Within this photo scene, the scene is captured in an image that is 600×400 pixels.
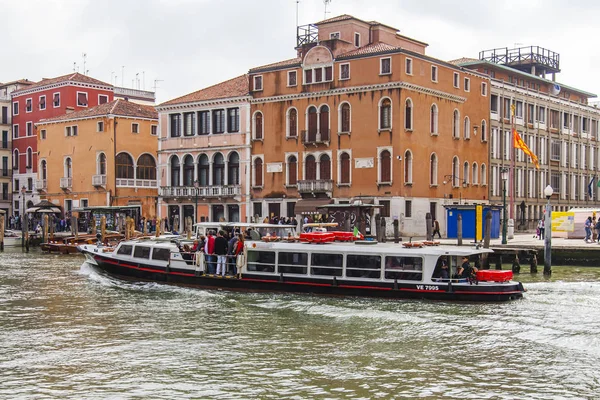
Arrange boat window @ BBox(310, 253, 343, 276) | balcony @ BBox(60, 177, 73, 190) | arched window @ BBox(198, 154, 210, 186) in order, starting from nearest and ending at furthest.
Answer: boat window @ BBox(310, 253, 343, 276), arched window @ BBox(198, 154, 210, 186), balcony @ BBox(60, 177, 73, 190)

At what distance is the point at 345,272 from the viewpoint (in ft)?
71.2

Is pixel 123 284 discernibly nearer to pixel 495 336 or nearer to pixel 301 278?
pixel 301 278

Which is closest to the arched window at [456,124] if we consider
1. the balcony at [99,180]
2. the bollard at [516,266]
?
the bollard at [516,266]

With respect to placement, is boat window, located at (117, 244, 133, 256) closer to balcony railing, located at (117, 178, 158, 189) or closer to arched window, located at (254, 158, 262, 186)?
arched window, located at (254, 158, 262, 186)

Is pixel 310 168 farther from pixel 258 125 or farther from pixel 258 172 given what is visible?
A: pixel 258 125

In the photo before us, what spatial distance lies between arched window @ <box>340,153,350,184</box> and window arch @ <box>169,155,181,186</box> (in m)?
12.2

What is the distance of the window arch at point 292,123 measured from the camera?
48019mm

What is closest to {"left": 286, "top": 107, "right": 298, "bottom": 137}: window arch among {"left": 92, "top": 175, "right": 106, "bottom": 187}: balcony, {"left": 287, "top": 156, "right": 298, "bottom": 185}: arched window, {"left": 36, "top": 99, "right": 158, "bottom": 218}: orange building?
{"left": 287, "top": 156, "right": 298, "bottom": 185}: arched window

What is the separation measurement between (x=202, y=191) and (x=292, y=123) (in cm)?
742

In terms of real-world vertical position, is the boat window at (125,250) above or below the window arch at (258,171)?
below

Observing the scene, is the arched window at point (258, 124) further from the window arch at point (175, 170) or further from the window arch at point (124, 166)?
the window arch at point (124, 166)

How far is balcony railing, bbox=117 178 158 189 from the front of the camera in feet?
186

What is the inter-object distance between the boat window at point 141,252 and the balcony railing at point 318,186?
20.7 metres

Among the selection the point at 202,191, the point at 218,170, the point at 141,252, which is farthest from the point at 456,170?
the point at 141,252
